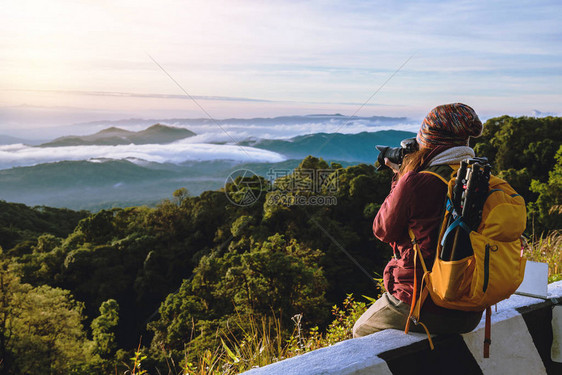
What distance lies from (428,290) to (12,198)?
164 meters

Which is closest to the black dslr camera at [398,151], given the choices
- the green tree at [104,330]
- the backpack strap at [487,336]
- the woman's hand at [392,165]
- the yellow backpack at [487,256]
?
the woman's hand at [392,165]

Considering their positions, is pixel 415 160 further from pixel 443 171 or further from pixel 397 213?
pixel 397 213

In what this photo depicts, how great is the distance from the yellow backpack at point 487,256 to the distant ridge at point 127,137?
157 m

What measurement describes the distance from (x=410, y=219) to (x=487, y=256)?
1.13 ft

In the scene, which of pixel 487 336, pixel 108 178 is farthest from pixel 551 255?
pixel 108 178

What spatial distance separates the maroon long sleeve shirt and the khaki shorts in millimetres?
58

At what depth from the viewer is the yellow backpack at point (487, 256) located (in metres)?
1.72

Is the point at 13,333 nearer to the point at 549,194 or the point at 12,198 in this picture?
the point at 549,194

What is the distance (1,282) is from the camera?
829 inches

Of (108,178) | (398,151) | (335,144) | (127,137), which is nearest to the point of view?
(398,151)

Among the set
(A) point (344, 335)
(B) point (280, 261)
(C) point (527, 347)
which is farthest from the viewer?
(B) point (280, 261)

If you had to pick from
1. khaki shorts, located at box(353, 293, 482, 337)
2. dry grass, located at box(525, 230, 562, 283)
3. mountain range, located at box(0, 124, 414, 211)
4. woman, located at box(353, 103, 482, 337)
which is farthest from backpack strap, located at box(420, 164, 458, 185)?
mountain range, located at box(0, 124, 414, 211)

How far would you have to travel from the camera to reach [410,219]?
195 centimetres

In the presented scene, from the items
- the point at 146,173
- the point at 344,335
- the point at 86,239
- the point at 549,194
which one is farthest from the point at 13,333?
the point at 146,173
